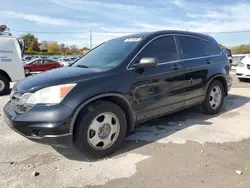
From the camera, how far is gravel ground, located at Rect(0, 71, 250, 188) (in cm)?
292

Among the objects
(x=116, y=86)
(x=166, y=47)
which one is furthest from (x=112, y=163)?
(x=166, y=47)

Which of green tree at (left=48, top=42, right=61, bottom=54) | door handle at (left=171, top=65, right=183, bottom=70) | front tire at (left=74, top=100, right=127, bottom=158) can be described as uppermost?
green tree at (left=48, top=42, right=61, bottom=54)

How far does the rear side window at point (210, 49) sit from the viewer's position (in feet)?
17.5

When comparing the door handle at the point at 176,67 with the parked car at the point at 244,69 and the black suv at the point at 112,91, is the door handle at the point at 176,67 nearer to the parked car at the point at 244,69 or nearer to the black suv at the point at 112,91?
the black suv at the point at 112,91

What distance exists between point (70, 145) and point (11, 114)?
0.89 meters

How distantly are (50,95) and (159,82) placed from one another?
177 cm

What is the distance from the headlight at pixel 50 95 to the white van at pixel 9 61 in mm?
7189

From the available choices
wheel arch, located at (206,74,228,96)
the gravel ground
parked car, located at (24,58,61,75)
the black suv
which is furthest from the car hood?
parked car, located at (24,58,61,75)

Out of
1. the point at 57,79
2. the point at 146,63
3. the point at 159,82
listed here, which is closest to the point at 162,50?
the point at 159,82

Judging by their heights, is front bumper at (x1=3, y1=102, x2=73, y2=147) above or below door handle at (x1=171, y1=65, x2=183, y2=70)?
below

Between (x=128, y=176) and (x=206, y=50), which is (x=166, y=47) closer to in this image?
(x=206, y=50)

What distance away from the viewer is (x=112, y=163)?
3.36 meters

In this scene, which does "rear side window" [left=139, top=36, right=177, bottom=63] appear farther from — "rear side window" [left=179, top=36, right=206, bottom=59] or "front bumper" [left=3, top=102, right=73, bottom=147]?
"front bumper" [left=3, top=102, right=73, bottom=147]

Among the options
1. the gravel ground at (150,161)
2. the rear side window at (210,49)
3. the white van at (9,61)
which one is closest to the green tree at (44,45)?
the white van at (9,61)
